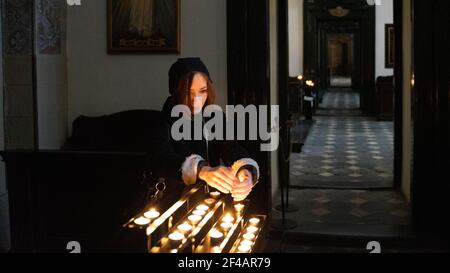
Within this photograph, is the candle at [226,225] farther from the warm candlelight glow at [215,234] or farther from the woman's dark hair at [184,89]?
the woman's dark hair at [184,89]

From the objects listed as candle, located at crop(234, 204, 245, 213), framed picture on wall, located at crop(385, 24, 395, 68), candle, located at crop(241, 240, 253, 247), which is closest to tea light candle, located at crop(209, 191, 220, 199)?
candle, located at crop(234, 204, 245, 213)

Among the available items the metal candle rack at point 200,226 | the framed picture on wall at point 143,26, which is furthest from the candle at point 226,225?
the framed picture on wall at point 143,26

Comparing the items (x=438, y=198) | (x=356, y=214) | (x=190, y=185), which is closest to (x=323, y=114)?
(x=356, y=214)

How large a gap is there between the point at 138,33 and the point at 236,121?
1218mm

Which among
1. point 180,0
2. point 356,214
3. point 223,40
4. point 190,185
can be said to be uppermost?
point 180,0

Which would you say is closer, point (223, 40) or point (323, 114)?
point (223, 40)

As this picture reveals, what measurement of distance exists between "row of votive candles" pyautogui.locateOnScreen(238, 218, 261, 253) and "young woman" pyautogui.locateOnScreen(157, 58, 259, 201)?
0.38ft

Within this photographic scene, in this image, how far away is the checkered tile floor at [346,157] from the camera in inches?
305

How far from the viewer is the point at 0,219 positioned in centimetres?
498

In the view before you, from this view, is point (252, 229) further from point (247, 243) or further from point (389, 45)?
point (389, 45)

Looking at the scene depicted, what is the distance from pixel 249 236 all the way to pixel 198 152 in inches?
31.9

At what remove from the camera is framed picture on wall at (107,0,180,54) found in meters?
5.36

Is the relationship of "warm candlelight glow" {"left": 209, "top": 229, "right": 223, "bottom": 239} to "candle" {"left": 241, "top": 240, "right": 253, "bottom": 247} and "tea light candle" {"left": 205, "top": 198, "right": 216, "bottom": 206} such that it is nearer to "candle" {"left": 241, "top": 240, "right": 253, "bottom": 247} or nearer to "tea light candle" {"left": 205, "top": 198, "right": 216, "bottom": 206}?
"candle" {"left": 241, "top": 240, "right": 253, "bottom": 247}
